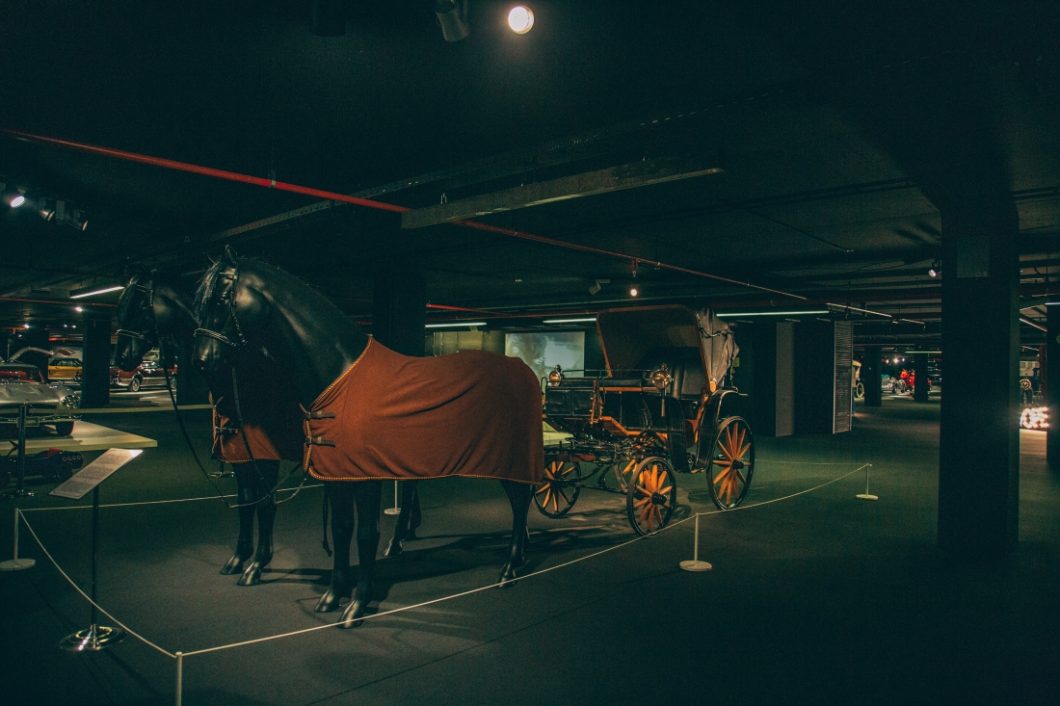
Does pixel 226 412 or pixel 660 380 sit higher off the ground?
pixel 660 380

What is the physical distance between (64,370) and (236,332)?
3341cm

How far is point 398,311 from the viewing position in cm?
995

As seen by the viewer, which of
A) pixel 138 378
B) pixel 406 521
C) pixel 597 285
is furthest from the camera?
pixel 138 378

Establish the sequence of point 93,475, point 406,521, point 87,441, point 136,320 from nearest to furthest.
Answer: point 93,475 < point 136,320 < point 406,521 < point 87,441

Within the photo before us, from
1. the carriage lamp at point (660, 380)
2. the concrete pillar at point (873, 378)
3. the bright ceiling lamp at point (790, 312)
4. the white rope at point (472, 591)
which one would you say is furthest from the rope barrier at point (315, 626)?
the concrete pillar at point (873, 378)

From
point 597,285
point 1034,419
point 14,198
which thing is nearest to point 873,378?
point 1034,419

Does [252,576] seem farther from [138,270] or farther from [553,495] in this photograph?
[553,495]

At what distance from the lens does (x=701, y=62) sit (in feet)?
11.1

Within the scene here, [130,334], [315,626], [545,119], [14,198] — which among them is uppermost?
[545,119]

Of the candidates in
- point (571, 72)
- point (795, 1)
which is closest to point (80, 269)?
point (571, 72)

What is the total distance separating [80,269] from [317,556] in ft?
30.0

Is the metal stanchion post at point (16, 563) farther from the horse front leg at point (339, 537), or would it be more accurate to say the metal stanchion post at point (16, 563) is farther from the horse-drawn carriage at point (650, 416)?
the horse-drawn carriage at point (650, 416)

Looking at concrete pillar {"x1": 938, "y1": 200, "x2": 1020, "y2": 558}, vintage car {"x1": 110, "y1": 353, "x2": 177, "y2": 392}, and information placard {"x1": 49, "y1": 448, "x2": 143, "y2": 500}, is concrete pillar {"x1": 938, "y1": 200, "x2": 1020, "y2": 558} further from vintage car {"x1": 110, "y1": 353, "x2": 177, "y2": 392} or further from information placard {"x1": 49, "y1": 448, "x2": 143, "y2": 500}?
vintage car {"x1": 110, "y1": 353, "x2": 177, "y2": 392}

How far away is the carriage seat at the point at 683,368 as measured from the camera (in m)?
6.66
